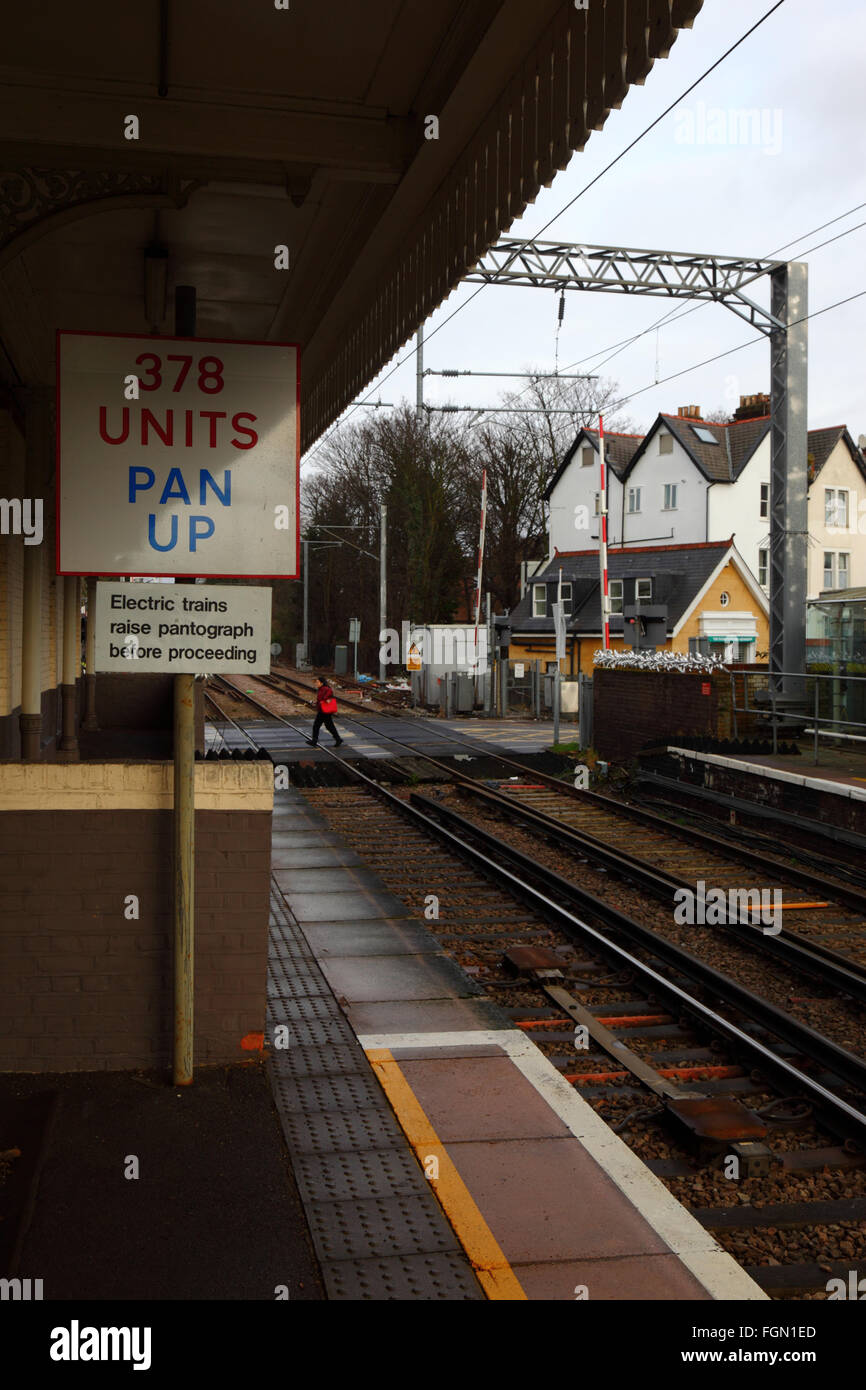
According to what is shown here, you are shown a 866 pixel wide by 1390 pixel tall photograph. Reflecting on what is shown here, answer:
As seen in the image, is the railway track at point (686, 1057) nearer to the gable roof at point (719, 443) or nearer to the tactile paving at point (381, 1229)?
the tactile paving at point (381, 1229)

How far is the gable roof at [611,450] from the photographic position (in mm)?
51312

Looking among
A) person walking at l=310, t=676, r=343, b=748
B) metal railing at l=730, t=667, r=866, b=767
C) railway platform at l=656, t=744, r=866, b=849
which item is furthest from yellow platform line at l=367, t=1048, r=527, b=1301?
person walking at l=310, t=676, r=343, b=748

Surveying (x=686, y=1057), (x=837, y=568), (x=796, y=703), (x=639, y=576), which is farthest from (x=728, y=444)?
(x=686, y=1057)

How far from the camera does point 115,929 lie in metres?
5.34

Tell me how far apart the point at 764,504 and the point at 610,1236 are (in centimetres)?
4519

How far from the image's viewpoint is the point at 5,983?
524cm

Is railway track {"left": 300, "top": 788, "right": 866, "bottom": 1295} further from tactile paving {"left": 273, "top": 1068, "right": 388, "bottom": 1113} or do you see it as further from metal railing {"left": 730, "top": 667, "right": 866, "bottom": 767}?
metal railing {"left": 730, "top": 667, "right": 866, "bottom": 767}

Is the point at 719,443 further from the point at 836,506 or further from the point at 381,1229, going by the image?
the point at 381,1229

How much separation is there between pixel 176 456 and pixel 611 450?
49.4 metres

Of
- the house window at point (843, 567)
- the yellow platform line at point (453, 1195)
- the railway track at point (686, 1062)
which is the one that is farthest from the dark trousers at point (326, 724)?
the house window at point (843, 567)

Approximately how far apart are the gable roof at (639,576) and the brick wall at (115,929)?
110ft

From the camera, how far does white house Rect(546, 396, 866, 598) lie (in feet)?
151

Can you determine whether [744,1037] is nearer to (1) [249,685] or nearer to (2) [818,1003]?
(2) [818,1003]

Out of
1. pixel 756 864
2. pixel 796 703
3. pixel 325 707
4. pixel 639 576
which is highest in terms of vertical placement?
pixel 639 576
